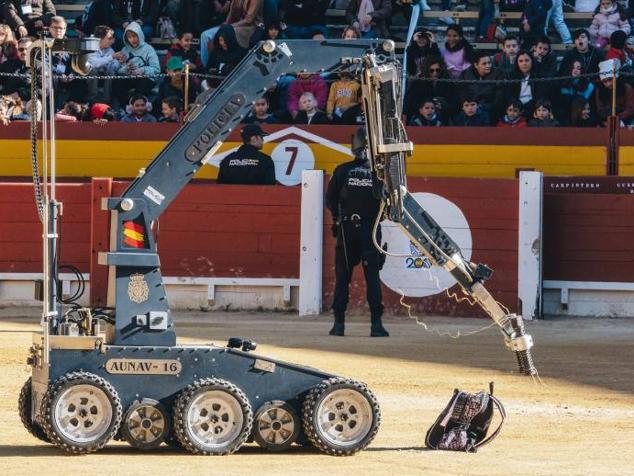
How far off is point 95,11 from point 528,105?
20.4 ft

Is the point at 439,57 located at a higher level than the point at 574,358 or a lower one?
higher

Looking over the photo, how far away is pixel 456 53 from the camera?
20.0 metres

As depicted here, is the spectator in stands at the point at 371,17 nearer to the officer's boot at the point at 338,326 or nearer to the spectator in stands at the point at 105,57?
the spectator in stands at the point at 105,57

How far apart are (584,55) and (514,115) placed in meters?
1.32

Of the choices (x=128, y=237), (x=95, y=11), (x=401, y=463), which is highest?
(x=95, y=11)

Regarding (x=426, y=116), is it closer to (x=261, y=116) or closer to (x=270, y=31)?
(x=261, y=116)

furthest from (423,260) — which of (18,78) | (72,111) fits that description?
(18,78)

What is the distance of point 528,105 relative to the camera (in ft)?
63.5

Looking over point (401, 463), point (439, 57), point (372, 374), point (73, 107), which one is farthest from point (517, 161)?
point (401, 463)

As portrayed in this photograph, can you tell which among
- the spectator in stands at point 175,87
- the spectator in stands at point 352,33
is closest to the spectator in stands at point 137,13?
the spectator in stands at point 175,87

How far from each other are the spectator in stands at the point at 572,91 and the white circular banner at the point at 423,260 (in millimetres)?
2862

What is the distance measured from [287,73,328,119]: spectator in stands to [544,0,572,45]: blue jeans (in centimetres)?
337

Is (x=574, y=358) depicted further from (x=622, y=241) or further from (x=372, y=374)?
(x=622, y=241)

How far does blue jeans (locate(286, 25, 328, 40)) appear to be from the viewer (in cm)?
2106
